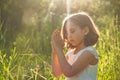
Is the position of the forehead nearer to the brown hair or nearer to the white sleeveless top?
the brown hair

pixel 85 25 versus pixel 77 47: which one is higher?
pixel 85 25

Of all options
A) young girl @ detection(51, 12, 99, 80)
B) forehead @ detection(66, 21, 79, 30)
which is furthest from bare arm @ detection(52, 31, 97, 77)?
forehead @ detection(66, 21, 79, 30)

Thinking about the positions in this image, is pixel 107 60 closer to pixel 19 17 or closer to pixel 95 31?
pixel 95 31

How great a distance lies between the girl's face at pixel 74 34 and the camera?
11.7 feet

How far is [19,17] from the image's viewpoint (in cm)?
1441

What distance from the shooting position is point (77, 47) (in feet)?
12.1

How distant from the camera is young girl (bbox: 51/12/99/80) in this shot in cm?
349

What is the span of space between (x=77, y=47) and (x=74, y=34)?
0.18 meters

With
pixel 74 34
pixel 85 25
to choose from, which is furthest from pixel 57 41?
pixel 85 25

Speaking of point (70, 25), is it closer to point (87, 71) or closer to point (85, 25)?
point (85, 25)

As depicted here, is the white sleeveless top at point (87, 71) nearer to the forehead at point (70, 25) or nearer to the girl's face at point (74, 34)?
the girl's face at point (74, 34)

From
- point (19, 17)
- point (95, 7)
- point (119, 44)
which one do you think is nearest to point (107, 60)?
point (119, 44)

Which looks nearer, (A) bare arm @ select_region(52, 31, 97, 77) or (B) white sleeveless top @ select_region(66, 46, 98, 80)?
(A) bare arm @ select_region(52, 31, 97, 77)

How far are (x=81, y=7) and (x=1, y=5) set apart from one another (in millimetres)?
3260
